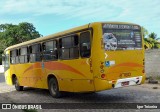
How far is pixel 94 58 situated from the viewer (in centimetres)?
1159

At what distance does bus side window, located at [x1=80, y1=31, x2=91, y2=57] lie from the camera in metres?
12.0

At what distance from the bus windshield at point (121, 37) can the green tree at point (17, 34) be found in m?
63.3

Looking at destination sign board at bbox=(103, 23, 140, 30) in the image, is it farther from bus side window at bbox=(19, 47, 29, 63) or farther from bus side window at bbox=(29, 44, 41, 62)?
bus side window at bbox=(19, 47, 29, 63)

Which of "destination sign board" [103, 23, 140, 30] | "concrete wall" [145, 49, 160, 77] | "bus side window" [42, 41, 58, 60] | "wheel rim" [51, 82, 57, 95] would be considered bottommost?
"wheel rim" [51, 82, 57, 95]

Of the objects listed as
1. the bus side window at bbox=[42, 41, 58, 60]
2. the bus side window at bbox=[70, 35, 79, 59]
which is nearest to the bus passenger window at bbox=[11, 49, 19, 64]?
the bus side window at bbox=[42, 41, 58, 60]

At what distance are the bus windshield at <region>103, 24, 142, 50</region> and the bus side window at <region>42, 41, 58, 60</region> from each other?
127 inches

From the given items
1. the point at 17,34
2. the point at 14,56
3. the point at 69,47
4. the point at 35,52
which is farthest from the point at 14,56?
the point at 17,34

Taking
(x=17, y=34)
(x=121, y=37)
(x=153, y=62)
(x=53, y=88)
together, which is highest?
(x=17, y=34)

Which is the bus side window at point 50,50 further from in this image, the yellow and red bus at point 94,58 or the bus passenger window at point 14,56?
the bus passenger window at point 14,56

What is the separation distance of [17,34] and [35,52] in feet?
203

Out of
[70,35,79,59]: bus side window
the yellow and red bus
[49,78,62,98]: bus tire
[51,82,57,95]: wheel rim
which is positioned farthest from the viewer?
[51,82,57,95]: wheel rim

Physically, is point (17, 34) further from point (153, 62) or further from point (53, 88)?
point (53, 88)

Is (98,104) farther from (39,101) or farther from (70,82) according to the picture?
(39,101)

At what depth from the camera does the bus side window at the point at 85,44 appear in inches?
471
